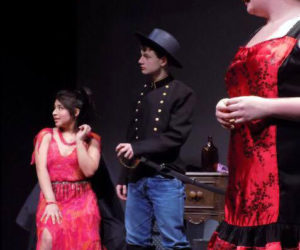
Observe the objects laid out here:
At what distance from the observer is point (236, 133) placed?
1.50 metres

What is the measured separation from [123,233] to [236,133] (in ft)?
7.38

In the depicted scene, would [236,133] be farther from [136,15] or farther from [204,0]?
[136,15]

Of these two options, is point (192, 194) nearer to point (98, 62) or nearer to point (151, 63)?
point (151, 63)

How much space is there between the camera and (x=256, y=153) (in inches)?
56.1

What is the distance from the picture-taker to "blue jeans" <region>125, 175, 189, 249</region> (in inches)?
113

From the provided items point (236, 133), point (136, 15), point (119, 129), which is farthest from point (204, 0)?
point (236, 133)

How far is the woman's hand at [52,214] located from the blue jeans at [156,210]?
57cm

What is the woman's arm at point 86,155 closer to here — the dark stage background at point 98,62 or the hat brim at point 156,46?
the hat brim at point 156,46

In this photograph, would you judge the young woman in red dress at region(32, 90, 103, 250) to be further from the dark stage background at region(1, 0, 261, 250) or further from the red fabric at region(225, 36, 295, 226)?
the red fabric at region(225, 36, 295, 226)

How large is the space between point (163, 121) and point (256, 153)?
1522 millimetres

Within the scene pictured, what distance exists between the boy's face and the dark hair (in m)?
0.72

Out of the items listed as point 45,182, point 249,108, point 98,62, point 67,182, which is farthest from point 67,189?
point 249,108

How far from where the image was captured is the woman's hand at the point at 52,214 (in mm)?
3314

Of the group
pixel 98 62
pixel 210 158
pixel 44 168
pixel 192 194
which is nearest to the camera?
pixel 44 168
